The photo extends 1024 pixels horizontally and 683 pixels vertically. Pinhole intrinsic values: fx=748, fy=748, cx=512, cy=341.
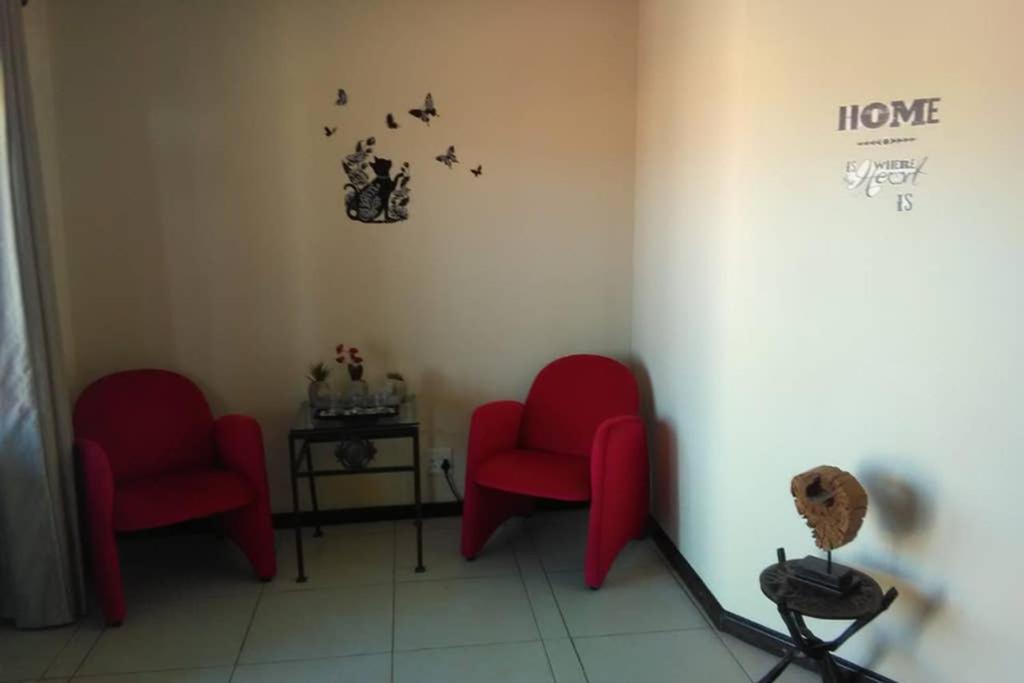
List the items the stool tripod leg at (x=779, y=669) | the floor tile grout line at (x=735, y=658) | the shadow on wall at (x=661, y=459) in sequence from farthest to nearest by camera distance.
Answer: the shadow on wall at (x=661, y=459) < the floor tile grout line at (x=735, y=658) < the stool tripod leg at (x=779, y=669)

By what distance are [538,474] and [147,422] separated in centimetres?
157

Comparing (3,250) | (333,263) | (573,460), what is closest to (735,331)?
(573,460)

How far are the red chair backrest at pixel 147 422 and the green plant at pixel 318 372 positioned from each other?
1.45 ft

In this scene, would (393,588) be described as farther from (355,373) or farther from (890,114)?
(890,114)

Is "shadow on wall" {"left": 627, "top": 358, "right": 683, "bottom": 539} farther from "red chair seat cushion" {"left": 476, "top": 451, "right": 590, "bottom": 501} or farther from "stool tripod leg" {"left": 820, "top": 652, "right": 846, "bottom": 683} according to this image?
"stool tripod leg" {"left": 820, "top": 652, "right": 846, "bottom": 683}

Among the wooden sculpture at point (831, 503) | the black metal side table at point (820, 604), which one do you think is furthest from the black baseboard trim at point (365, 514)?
the wooden sculpture at point (831, 503)

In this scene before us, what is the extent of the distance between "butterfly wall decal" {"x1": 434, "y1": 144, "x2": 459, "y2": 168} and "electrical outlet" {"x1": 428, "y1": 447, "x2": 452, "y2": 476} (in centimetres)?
128

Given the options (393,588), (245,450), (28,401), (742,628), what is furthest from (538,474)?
(28,401)

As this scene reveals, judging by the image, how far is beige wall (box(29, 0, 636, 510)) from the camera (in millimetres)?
3037

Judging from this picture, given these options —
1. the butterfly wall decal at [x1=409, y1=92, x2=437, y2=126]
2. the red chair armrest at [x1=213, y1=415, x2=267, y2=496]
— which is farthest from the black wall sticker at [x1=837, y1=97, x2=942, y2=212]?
the red chair armrest at [x1=213, y1=415, x2=267, y2=496]

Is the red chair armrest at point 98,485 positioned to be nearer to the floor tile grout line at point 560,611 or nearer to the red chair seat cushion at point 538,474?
the red chair seat cushion at point 538,474

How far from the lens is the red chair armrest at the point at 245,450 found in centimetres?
287

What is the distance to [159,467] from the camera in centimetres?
297

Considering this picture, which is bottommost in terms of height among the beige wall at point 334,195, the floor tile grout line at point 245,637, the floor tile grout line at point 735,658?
the floor tile grout line at point 735,658
